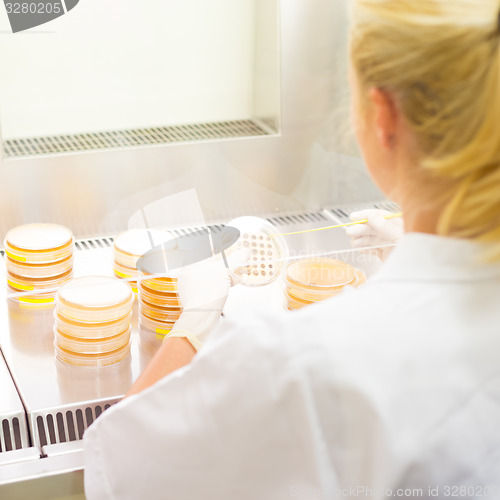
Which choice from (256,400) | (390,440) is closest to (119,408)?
(256,400)

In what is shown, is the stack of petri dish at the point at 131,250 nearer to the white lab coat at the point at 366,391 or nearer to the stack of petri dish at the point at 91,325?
the stack of petri dish at the point at 91,325

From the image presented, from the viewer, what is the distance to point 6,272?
1.24m

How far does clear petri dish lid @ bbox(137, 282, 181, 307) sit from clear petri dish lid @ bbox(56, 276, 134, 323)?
38 millimetres

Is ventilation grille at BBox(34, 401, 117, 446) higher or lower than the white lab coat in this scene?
lower

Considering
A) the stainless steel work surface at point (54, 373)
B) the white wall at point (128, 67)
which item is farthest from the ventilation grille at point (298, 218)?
the stainless steel work surface at point (54, 373)

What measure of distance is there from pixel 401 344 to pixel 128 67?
0.87m

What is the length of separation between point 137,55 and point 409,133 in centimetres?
74

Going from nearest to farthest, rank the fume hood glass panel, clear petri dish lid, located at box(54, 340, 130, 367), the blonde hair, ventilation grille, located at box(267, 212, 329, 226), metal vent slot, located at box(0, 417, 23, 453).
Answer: the blonde hair < metal vent slot, located at box(0, 417, 23, 453) < clear petri dish lid, located at box(54, 340, 130, 367) < the fume hood glass panel < ventilation grille, located at box(267, 212, 329, 226)

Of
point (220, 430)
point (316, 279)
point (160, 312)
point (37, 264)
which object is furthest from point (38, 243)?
point (220, 430)

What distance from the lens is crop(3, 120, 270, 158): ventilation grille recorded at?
4.30 feet

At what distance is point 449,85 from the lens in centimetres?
71

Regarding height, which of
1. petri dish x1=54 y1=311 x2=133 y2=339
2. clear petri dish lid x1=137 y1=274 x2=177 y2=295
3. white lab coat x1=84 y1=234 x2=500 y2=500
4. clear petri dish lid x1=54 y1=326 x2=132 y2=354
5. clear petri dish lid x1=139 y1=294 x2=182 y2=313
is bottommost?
clear petri dish lid x1=54 y1=326 x2=132 y2=354

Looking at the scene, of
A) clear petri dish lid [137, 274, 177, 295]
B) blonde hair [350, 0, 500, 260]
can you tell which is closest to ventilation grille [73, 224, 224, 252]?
Answer: clear petri dish lid [137, 274, 177, 295]

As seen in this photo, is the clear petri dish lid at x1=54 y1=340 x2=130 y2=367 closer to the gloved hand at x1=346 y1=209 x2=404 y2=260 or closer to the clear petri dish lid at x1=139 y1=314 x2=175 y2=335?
the clear petri dish lid at x1=139 y1=314 x2=175 y2=335
